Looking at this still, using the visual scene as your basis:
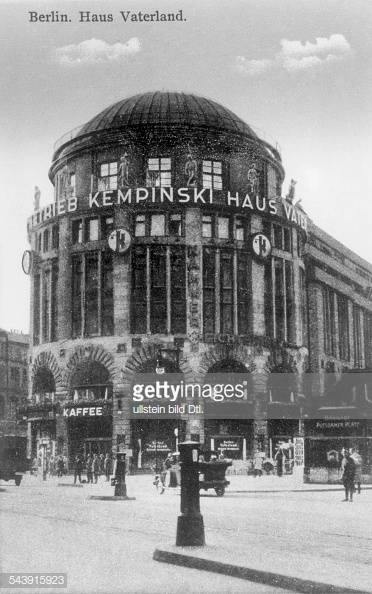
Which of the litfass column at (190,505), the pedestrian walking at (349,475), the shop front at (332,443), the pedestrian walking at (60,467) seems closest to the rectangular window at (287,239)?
the pedestrian walking at (60,467)

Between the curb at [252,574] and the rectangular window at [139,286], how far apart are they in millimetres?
33709

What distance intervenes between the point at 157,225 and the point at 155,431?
1141cm

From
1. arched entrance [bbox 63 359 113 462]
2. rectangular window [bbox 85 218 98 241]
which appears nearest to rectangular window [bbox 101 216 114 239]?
rectangular window [bbox 85 218 98 241]

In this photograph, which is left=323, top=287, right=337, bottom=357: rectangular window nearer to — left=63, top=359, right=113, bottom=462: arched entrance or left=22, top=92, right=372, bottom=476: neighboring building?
left=22, top=92, right=372, bottom=476: neighboring building

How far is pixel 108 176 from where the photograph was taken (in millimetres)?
46500

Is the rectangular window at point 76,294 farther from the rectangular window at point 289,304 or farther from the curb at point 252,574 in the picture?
the curb at point 252,574

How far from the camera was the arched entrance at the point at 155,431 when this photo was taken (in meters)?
43.3

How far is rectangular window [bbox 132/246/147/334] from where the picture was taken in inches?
1770

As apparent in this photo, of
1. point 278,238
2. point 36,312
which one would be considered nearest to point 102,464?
point 36,312

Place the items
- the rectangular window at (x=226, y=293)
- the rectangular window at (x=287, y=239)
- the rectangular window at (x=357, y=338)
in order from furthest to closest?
the rectangular window at (x=357, y=338) < the rectangular window at (x=287, y=239) < the rectangular window at (x=226, y=293)

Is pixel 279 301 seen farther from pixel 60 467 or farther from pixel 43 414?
pixel 60 467

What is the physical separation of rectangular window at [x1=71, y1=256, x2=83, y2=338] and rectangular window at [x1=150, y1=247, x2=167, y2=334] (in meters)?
4.32

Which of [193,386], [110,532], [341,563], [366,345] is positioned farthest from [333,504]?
[366,345]

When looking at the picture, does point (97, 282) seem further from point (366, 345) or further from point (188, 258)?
point (366, 345)
